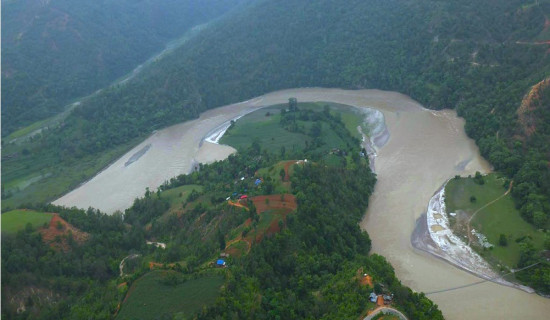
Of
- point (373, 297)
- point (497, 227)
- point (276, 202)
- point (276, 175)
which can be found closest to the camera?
point (373, 297)

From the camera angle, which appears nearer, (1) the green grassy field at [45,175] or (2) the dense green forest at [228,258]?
(2) the dense green forest at [228,258]

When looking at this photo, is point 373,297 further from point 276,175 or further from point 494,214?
point 276,175

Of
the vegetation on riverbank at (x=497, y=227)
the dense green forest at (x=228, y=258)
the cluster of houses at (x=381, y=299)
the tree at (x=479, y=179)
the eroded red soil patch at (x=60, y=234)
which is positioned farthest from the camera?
the tree at (x=479, y=179)

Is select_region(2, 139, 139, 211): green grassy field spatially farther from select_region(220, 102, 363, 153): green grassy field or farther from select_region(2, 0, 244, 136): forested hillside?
select_region(220, 102, 363, 153): green grassy field

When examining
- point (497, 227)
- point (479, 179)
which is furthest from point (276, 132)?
point (497, 227)

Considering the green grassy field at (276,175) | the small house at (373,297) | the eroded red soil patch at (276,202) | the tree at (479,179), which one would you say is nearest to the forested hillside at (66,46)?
the green grassy field at (276,175)

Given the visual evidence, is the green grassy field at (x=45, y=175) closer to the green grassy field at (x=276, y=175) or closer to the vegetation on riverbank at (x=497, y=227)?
the green grassy field at (x=276, y=175)

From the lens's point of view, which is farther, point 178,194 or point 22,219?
point 178,194

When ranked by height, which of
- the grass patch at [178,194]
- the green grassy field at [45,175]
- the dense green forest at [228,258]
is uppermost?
the dense green forest at [228,258]
